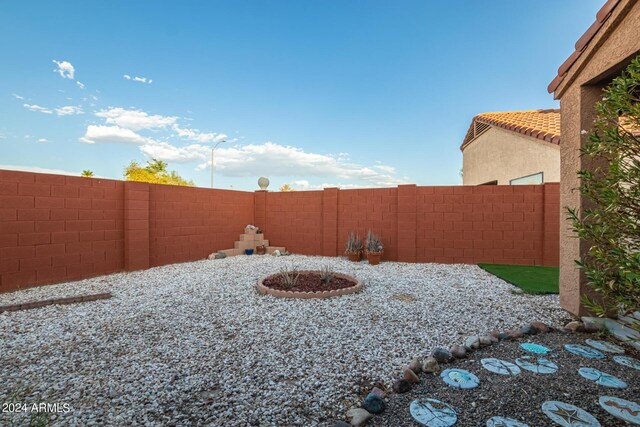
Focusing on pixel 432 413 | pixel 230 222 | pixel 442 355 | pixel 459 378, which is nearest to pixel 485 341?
pixel 442 355

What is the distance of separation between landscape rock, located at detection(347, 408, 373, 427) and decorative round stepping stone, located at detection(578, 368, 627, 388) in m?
1.68

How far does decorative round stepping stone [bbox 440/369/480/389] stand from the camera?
2029mm

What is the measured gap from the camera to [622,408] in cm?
172

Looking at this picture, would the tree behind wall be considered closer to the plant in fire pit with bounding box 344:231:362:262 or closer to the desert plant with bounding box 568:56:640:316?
the plant in fire pit with bounding box 344:231:362:262

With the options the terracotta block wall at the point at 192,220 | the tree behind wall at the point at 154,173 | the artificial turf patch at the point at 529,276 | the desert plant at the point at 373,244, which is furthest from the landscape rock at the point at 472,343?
the tree behind wall at the point at 154,173

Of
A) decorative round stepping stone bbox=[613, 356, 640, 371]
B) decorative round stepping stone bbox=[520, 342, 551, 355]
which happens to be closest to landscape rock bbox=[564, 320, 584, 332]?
decorative round stepping stone bbox=[613, 356, 640, 371]

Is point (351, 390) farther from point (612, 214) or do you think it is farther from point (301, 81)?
point (301, 81)

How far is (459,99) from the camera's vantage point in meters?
9.30

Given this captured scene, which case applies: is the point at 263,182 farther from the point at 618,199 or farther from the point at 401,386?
the point at 618,199

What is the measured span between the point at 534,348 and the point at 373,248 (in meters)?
4.76

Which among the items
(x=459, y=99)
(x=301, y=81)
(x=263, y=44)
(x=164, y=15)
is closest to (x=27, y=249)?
(x=164, y=15)

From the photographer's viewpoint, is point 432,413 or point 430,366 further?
point 430,366

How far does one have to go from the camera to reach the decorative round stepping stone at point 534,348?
2506 mm

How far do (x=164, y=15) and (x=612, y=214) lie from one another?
9.32m
